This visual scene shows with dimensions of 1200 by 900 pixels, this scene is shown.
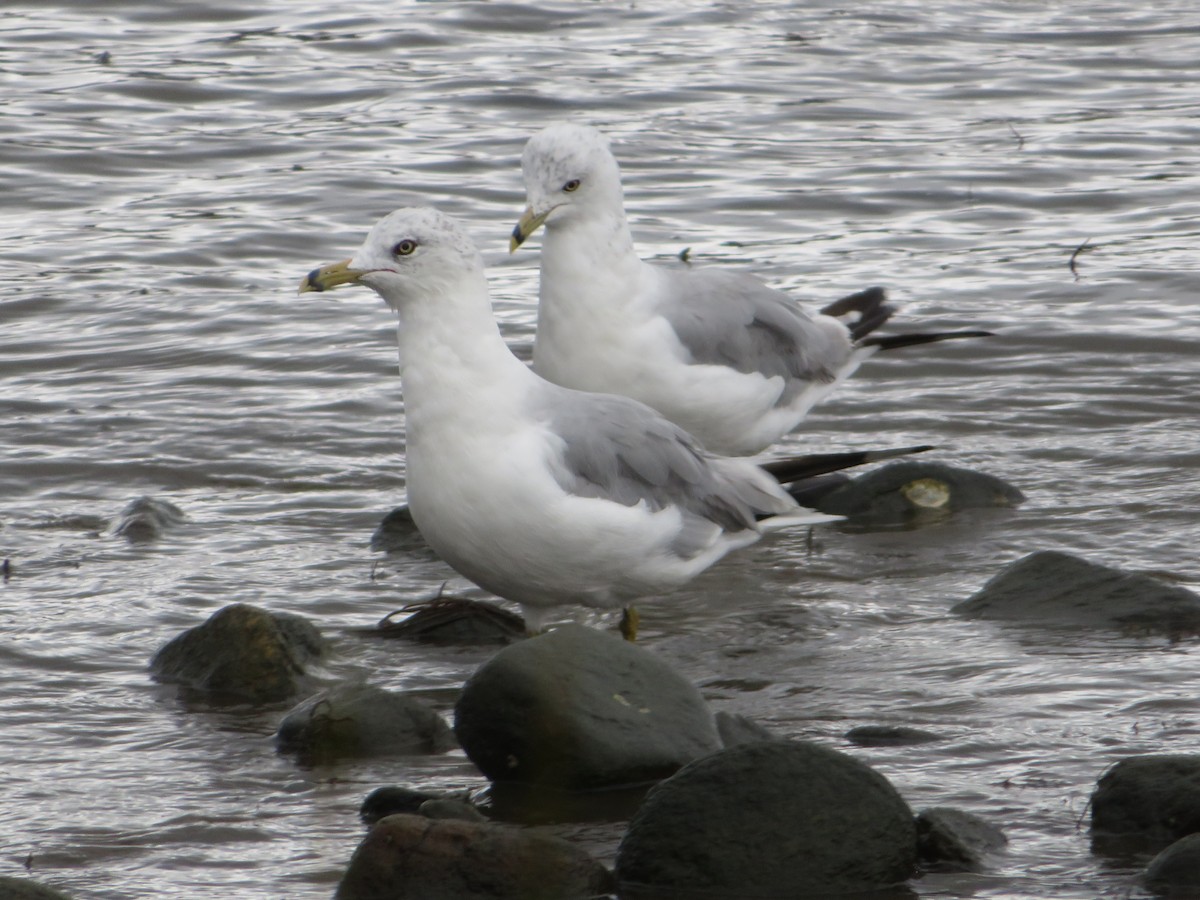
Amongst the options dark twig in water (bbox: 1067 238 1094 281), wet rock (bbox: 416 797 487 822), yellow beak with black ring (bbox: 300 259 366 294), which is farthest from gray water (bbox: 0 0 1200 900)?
yellow beak with black ring (bbox: 300 259 366 294)

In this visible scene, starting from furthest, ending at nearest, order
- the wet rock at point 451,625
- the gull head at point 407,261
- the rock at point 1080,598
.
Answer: the wet rock at point 451,625 < the rock at point 1080,598 < the gull head at point 407,261

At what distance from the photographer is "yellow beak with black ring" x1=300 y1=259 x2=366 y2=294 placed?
6.04 m

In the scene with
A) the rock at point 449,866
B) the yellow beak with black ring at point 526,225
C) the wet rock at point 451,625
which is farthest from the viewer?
the yellow beak with black ring at point 526,225

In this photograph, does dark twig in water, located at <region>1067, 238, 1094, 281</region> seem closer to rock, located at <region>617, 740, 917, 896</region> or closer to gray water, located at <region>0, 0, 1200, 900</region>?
gray water, located at <region>0, 0, 1200, 900</region>

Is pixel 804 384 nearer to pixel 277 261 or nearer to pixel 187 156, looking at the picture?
pixel 277 261

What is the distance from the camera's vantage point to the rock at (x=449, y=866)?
436cm

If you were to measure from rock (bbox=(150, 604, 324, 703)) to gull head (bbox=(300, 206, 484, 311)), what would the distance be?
104 cm

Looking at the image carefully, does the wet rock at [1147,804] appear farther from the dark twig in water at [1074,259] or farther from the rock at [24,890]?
the dark twig in water at [1074,259]

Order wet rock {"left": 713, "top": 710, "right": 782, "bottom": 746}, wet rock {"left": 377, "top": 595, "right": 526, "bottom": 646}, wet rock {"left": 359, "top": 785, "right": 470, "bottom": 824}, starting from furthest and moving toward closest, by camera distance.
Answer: wet rock {"left": 377, "top": 595, "right": 526, "bottom": 646}
wet rock {"left": 713, "top": 710, "right": 782, "bottom": 746}
wet rock {"left": 359, "top": 785, "right": 470, "bottom": 824}

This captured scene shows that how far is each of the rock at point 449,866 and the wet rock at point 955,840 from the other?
0.87 m

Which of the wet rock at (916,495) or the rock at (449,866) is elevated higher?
the rock at (449,866)

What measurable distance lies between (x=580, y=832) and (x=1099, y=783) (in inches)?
51.2

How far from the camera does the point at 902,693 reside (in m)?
5.85

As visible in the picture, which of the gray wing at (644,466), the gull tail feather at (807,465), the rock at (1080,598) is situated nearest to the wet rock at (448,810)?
the gray wing at (644,466)
